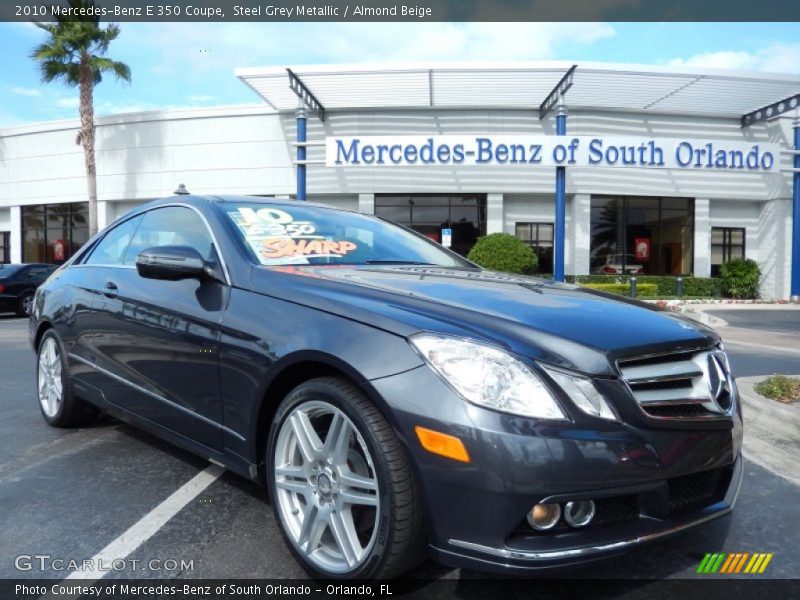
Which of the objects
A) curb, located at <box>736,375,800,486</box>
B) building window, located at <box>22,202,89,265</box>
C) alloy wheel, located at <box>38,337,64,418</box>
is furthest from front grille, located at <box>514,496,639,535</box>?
building window, located at <box>22,202,89,265</box>

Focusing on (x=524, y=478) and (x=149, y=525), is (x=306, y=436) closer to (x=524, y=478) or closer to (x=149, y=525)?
(x=524, y=478)

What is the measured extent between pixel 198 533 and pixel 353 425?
112 cm

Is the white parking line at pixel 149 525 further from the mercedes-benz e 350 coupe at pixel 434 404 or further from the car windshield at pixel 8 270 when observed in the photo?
the car windshield at pixel 8 270

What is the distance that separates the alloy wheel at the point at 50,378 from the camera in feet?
13.6

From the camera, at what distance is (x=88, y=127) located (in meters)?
22.8

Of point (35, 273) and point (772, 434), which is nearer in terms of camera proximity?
point (772, 434)

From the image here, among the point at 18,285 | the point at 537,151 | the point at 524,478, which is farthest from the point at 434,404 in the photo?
the point at 537,151

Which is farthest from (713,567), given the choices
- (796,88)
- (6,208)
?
(6,208)

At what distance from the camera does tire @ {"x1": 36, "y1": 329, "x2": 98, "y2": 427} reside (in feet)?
13.2

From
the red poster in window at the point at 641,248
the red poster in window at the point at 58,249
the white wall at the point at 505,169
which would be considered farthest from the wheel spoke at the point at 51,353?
the red poster in window at the point at 58,249

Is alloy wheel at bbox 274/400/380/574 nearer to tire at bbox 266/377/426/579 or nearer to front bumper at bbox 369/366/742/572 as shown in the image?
tire at bbox 266/377/426/579

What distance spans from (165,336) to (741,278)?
78.0ft

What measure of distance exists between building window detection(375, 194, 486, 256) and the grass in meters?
18.1

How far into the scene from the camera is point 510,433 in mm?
1766
